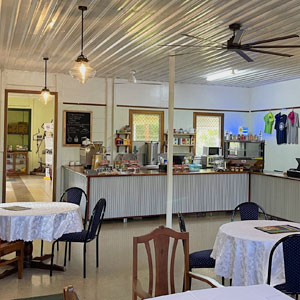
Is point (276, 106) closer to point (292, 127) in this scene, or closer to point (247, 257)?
point (292, 127)

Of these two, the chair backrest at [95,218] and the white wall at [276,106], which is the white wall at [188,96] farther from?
the chair backrest at [95,218]

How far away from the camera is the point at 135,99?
1073 cm

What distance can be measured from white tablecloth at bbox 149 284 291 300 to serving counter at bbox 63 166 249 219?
5.36 meters

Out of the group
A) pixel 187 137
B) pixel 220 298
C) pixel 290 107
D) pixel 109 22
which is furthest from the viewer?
pixel 187 137

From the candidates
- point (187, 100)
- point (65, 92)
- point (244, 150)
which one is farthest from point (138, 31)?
point (244, 150)

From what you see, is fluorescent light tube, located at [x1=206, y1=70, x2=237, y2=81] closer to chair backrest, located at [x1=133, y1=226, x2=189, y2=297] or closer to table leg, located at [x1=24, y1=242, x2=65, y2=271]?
table leg, located at [x1=24, y1=242, x2=65, y2=271]

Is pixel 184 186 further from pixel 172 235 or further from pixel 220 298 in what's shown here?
pixel 220 298

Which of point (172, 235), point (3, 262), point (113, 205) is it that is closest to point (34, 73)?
point (113, 205)

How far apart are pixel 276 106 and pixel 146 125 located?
131 inches

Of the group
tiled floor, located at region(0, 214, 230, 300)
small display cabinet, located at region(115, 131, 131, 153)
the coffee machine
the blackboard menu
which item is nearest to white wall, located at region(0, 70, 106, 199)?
the blackboard menu

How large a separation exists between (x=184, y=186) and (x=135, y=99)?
3.22 metres

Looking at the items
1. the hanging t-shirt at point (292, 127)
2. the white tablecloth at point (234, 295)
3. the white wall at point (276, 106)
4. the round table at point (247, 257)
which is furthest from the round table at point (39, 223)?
the white wall at point (276, 106)

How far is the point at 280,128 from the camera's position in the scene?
10406 millimetres

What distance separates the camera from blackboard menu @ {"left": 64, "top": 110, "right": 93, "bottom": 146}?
33.1 ft
